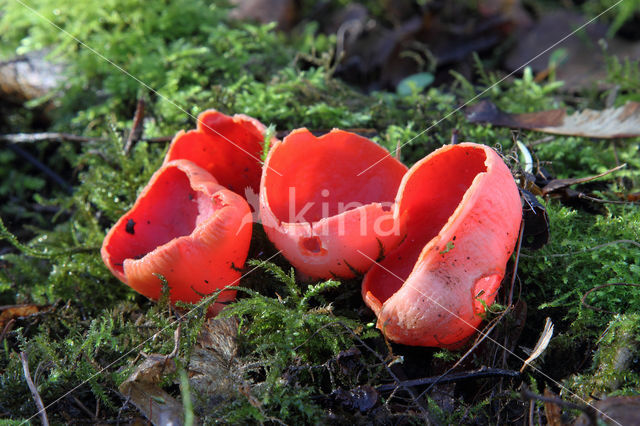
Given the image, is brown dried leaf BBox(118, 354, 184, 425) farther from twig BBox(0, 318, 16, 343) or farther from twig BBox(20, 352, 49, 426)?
twig BBox(0, 318, 16, 343)

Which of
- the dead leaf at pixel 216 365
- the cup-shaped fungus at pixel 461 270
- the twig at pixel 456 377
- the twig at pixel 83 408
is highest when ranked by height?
the cup-shaped fungus at pixel 461 270

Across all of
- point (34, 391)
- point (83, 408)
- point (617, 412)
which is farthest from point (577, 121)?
point (34, 391)

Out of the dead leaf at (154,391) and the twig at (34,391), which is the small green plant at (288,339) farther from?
the twig at (34,391)

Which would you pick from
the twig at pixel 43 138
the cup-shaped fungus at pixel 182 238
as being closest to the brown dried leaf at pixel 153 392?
the cup-shaped fungus at pixel 182 238

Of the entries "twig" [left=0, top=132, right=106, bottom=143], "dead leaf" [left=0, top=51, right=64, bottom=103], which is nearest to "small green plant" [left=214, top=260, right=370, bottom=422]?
"twig" [left=0, top=132, right=106, bottom=143]

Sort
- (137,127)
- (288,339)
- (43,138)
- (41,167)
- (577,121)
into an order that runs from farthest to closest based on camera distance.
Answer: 1. (41,167)
2. (43,138)
3. (137,127)
4. (577,121)
5. (288,339)

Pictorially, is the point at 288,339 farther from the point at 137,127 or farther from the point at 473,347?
Answer: the point at 137,127

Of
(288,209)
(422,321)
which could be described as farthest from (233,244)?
(422,321)
